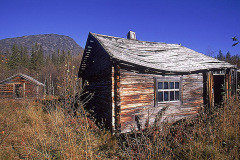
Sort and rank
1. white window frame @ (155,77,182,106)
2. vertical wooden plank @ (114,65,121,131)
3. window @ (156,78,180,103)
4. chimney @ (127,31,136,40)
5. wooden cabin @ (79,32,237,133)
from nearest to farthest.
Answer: vertical wooden plank @ (114,65,121,131) → wooden cabin @ (79,32,237,133) → white window frame @ (155,77,182,106) → window @ (156,78,180,103) → chimney @ (127,31,136,40)

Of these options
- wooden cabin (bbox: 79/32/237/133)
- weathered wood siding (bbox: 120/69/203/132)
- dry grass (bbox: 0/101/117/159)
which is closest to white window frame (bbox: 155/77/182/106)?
wooden cabin (bbox: 79/32/237/133)

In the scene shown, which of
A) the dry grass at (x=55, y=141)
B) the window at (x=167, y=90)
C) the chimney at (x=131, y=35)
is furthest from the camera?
the chimney at (x=131, y=35)

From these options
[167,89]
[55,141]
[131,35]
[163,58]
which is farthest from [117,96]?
[131,35]

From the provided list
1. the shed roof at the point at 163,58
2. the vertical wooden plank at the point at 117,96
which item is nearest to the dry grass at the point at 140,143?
the vertical wooden plank at the point at 117,96

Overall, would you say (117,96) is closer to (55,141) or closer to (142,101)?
(142,101)

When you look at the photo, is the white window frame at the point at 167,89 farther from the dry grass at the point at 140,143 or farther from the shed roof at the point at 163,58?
the dry grass at the point at 140,143

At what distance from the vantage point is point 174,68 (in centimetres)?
669

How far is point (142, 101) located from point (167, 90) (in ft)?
5.75

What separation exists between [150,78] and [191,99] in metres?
3.35

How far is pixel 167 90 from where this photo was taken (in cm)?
669

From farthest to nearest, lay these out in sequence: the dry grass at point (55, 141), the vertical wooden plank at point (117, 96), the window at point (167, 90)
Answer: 1. the window at point (167, 90)
2. the vertical wooden plank at point (117, 96)
3. the dry grass at point (55, 141)

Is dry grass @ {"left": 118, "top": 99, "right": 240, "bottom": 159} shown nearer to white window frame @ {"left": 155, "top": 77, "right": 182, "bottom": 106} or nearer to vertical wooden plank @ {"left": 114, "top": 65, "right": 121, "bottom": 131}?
vertical wooden plank @ {"left": 114, "top": 65, "right": 121, "bottom": 131}

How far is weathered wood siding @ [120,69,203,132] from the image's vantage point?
575cm

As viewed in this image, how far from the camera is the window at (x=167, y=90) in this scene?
259 inches
